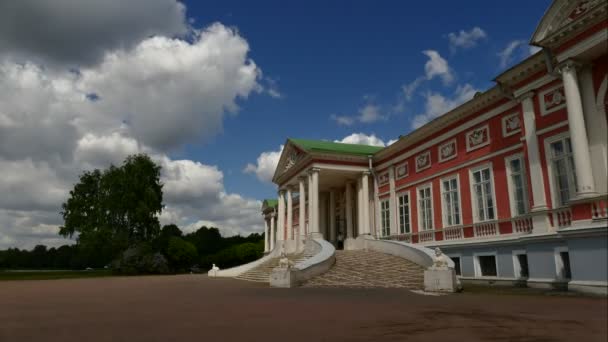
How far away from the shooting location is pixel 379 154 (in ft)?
74.4

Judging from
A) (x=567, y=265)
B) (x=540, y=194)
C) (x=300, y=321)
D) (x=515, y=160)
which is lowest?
(x=300, y=321)

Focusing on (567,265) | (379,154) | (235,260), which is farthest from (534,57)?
(235,260)

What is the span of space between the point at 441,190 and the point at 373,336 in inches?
548

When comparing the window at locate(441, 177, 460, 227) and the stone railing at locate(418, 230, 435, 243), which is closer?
the window at locate(441, 177, 460, 227)

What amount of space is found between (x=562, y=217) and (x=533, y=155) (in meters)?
2.28

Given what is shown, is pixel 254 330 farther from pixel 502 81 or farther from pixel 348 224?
pixel 348 224

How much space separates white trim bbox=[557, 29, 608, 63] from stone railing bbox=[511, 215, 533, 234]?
5.13 meters

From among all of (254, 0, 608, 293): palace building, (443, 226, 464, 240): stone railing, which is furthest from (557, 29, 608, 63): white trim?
(443, 226, 464, 240): stone railing

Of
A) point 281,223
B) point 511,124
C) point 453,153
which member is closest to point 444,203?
point 453,153

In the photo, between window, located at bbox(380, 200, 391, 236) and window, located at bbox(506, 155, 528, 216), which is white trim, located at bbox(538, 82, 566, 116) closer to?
window, located at bbox(506, 155, 528, 216)

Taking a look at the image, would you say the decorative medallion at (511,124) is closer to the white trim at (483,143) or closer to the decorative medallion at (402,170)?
the white trim at (483,143)

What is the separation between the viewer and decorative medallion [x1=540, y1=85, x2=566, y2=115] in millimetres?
11844

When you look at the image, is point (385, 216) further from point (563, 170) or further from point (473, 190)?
point (563, 170)

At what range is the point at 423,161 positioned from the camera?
19.2 m
